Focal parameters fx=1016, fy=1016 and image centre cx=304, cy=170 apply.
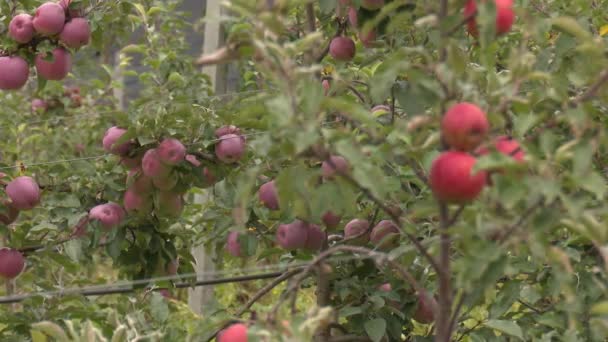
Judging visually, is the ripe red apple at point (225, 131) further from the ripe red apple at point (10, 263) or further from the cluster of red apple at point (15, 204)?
the ripe red apple at point (10, 263)

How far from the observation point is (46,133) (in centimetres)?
420

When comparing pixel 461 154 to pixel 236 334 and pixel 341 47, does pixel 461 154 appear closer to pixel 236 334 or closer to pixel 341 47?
pixel 236 334

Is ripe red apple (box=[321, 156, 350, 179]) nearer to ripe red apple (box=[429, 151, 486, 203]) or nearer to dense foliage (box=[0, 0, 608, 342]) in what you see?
dense foliage (box=[0, 0, 608, 342])

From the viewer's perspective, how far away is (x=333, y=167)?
47.6 inches

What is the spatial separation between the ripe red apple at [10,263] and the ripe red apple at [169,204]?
36cm

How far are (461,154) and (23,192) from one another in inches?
52.2

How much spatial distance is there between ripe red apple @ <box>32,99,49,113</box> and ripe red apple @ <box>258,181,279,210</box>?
8.26ft

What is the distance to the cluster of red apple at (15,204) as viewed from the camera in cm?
221

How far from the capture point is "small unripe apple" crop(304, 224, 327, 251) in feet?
6.74

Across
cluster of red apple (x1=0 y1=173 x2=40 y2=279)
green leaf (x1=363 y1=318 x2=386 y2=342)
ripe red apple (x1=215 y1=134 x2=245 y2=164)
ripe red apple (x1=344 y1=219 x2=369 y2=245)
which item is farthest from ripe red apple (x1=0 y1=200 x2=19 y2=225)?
green leaf (x1=363 y1=318 x2=386 y2=342)

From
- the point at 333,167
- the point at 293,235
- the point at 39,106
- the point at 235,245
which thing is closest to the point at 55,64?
the point at 235,245

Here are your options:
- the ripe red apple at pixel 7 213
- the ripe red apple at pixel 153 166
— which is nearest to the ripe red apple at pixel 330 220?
the ripe red apple at pixel 153 166

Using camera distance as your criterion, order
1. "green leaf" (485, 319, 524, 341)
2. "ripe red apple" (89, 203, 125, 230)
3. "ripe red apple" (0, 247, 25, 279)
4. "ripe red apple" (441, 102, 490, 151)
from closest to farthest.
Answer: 1. "ripe red apple" (441, 102, 490, 151)
2. "green leaf" (485, 319, 524, 341)
3. "ripe red apple" (89, 203, 125, 230)
4. "ripe red apple" (0, 247, 25, 279)

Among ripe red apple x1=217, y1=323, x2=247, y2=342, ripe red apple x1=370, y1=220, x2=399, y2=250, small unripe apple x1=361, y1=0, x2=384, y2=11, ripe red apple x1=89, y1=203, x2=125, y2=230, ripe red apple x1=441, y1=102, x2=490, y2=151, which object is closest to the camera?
ripe red apple x1=441, y1=102, x2=490, y2=151
